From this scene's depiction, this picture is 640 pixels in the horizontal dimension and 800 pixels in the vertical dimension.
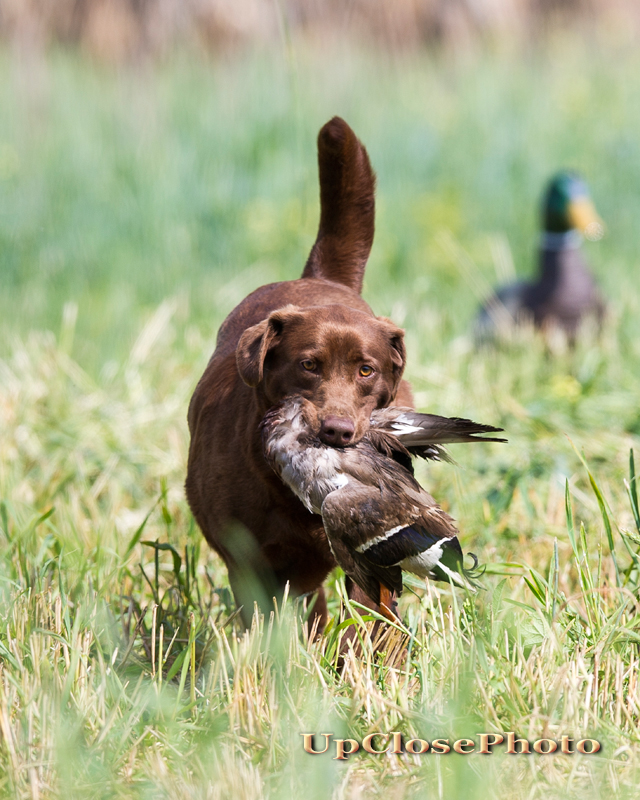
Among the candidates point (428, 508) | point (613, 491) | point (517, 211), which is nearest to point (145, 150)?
point (517, 211)

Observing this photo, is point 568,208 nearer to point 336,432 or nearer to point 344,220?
point 344,220

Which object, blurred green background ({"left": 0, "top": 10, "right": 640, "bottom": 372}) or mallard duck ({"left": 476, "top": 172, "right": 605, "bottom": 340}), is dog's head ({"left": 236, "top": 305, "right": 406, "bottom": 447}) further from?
mallard duck ({"left": 476, "top": 172, "right": 605, "bottom": 340})

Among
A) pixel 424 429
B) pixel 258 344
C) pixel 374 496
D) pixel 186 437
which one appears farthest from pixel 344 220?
pixel 186 437

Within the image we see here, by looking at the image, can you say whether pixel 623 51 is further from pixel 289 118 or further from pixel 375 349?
pixel 375 349

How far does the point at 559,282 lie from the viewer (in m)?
6.18

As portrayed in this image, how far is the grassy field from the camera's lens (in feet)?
6.07

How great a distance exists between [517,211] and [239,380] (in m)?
5.68

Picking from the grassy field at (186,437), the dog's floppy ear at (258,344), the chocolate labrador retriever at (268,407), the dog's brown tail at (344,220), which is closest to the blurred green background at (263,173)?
the grassy field at (186,437)

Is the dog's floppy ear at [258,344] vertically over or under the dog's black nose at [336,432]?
over

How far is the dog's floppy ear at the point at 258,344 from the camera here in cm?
229

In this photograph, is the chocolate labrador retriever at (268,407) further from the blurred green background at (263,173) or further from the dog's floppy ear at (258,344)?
the blurred green background at (263,173)

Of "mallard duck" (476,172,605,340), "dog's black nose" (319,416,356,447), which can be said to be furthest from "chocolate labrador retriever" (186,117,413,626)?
"mallard duck" (476,172,605,340)

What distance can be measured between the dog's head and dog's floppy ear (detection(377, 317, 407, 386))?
2 centimetres

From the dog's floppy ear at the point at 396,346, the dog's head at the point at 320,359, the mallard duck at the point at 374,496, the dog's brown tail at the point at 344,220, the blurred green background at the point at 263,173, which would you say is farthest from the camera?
the blurred green background at the point at 263,173
